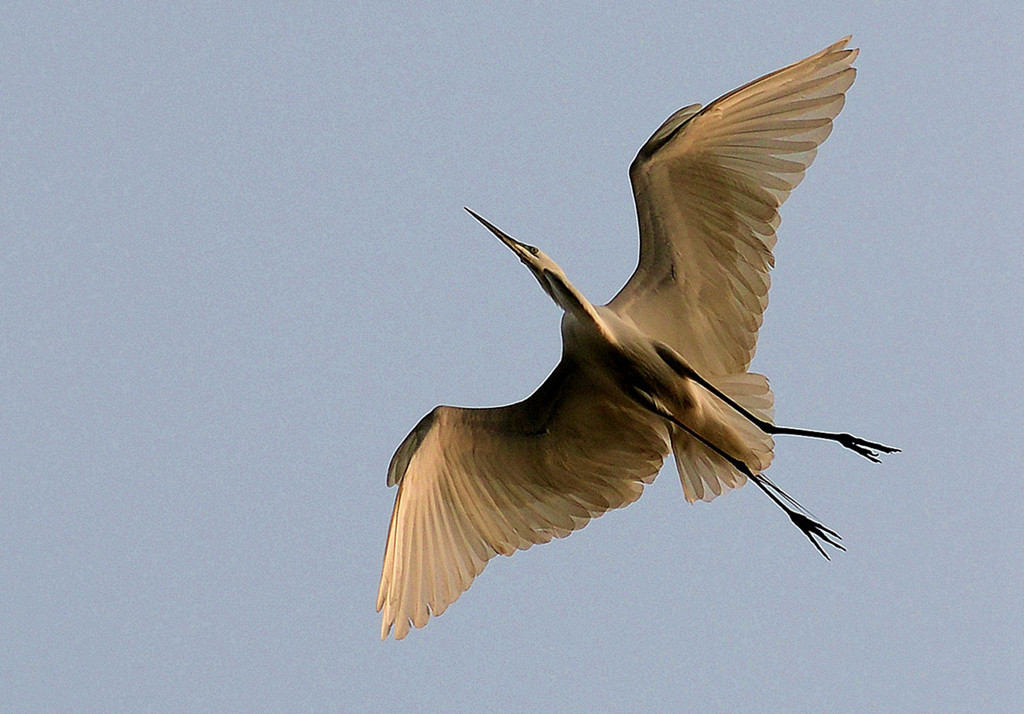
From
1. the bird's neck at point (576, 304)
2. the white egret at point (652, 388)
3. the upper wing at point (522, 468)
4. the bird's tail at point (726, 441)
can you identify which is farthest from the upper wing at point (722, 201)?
the upper wing at point (522, 468)

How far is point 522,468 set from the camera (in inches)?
381

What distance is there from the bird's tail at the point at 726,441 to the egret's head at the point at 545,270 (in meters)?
0.86

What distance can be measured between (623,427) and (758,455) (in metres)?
0.67

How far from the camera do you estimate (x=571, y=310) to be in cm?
920

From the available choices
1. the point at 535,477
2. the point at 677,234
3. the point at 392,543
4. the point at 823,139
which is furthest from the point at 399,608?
the point at 823,139

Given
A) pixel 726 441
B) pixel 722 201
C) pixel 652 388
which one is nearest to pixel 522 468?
pixel 652 388

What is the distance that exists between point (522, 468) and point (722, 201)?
163 centimetres

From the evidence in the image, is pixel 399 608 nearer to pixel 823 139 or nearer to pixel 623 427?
pixel 623 427

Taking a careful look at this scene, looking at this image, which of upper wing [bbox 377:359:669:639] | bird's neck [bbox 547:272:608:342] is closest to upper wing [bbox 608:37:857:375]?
bird's neck [bbox 547:272:608:342]

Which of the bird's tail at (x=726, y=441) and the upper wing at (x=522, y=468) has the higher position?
the upper wing at (x=522, y=468)

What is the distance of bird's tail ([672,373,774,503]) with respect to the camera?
9.40m

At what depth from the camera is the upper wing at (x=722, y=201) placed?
9141 mm

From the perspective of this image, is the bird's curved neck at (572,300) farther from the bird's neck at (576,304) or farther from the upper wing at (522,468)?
the upper wing at (522,468)

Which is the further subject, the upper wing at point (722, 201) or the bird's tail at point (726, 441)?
the bird's tail at point (726, 441)
